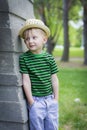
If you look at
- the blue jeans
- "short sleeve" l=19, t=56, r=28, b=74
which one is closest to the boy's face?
"short sleeve" l=19, t=56, r=28, b=74

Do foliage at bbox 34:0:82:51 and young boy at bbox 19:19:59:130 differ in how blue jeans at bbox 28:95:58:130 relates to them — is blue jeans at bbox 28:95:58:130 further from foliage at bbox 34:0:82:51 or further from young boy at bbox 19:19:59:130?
foliage at bbox 34:0:82:51

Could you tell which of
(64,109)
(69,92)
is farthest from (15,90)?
(69,92)

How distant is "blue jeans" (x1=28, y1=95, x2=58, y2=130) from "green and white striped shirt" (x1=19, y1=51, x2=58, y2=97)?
0.08 meters

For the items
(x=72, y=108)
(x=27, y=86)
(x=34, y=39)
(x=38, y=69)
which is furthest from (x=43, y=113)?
(x=72, y=108)

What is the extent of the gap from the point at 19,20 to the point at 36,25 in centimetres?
37

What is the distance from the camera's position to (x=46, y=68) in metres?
3.62

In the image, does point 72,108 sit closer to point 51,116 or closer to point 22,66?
point 51,116

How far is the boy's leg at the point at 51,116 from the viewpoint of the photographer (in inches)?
143

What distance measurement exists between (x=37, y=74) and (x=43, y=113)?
1.43 ft

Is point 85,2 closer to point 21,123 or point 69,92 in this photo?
point 69,92

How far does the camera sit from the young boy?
11.6 ft

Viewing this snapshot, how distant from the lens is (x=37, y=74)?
140 inches

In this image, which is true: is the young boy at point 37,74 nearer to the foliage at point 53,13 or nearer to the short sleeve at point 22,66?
the short sleeve at point 22,66

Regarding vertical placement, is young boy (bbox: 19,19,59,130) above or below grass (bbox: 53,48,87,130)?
above
